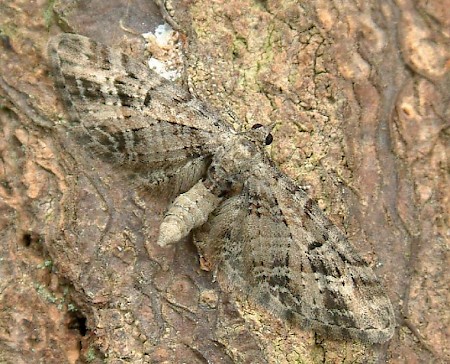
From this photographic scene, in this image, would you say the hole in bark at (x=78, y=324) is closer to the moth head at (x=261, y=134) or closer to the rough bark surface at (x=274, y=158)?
the rough bark surface at (x=274, y=158)

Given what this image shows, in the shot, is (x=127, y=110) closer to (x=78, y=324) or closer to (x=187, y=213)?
(x=187, y=213)

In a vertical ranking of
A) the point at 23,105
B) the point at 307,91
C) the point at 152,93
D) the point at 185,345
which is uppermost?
the point at 307,91

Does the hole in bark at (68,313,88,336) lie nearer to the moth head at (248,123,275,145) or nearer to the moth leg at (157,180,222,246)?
the moth leg at (157,180,222,246)

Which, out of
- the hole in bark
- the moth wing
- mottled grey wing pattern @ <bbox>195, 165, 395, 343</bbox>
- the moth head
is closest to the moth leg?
mottled grey wing pattern @ <bbox>195, 165, 395, 343</bbox>

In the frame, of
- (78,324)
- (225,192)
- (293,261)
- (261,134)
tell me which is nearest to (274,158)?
(261,134)

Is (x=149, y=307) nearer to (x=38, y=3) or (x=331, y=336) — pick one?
(x=331, y=336)

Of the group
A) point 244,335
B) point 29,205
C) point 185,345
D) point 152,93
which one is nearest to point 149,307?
point 185,345

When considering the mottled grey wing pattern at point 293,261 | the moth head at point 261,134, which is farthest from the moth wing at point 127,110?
the mottled grey wing pattern at point 293,261
